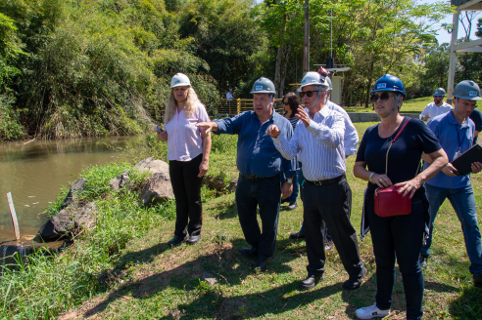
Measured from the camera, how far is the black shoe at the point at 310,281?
3656mm

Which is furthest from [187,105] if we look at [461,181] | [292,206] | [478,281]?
[478,281]

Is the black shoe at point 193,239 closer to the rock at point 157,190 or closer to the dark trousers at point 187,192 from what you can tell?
the dark trousers at point 187,192

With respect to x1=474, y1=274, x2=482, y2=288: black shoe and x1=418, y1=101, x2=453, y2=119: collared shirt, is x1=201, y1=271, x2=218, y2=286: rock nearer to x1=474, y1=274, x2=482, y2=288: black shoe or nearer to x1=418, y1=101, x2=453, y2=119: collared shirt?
x1=474, y1=274, x2=482, y2=288: black shoe

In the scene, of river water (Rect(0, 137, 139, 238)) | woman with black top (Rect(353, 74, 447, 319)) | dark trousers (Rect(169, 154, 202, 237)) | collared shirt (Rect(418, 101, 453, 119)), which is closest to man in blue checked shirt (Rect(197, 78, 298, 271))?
dark trousers (Rect(169, 154, 202, 237))

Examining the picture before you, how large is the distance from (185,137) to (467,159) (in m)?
3.05

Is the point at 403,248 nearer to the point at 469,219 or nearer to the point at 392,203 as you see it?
the point at 392,203

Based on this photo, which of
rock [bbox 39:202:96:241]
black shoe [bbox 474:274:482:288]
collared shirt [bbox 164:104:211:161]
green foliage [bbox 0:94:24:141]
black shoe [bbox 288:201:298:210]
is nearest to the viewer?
black shoe [bbox 474:274:482:288]

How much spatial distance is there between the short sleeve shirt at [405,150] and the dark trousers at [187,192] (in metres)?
2.33

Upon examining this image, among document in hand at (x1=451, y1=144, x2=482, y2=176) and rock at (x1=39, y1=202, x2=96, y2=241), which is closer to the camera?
document in hand at (x1=451, y1=144, x2=482, y2=176)

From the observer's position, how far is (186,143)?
442 cm

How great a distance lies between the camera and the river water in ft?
26.9

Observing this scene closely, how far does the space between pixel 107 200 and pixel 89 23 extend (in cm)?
1542

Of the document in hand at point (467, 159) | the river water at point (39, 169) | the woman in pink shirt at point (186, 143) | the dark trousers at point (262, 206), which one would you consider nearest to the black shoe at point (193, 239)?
the woman in pink shirt at point (186, 143)

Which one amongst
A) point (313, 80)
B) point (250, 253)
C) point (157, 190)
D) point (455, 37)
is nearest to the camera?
point (313, 80)
